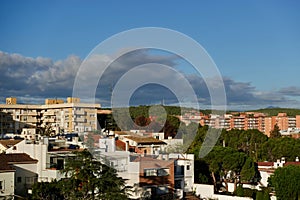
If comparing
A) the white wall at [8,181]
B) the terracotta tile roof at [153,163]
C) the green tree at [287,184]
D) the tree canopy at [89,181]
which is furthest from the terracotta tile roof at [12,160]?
the green tree at [287,184]

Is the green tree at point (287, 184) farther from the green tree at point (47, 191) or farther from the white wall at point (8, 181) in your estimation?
the white wall at point (8, 181)

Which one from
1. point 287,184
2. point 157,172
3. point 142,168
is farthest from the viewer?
point 287,184

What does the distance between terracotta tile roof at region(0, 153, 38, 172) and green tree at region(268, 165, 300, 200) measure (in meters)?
9.15

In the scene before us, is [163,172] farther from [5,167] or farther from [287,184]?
[5,167]

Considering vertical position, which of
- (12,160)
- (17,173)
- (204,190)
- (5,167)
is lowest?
(204,190)

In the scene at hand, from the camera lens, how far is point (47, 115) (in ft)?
167

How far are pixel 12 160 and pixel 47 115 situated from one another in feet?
113

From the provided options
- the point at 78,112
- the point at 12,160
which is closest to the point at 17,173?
the point at 12,160

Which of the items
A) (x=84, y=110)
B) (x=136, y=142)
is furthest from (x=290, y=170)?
(x=84, y=110)

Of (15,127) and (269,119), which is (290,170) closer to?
(15,127)

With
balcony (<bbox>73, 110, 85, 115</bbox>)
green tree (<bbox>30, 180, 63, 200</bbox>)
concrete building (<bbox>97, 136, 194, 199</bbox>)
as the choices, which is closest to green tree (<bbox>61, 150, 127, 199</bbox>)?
green tree (<bbox>30, 180, 63, 200</bbox>)

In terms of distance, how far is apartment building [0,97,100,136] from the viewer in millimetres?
46031

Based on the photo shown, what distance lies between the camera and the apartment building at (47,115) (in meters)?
46.0

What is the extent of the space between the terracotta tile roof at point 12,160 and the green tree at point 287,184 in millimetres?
9155
